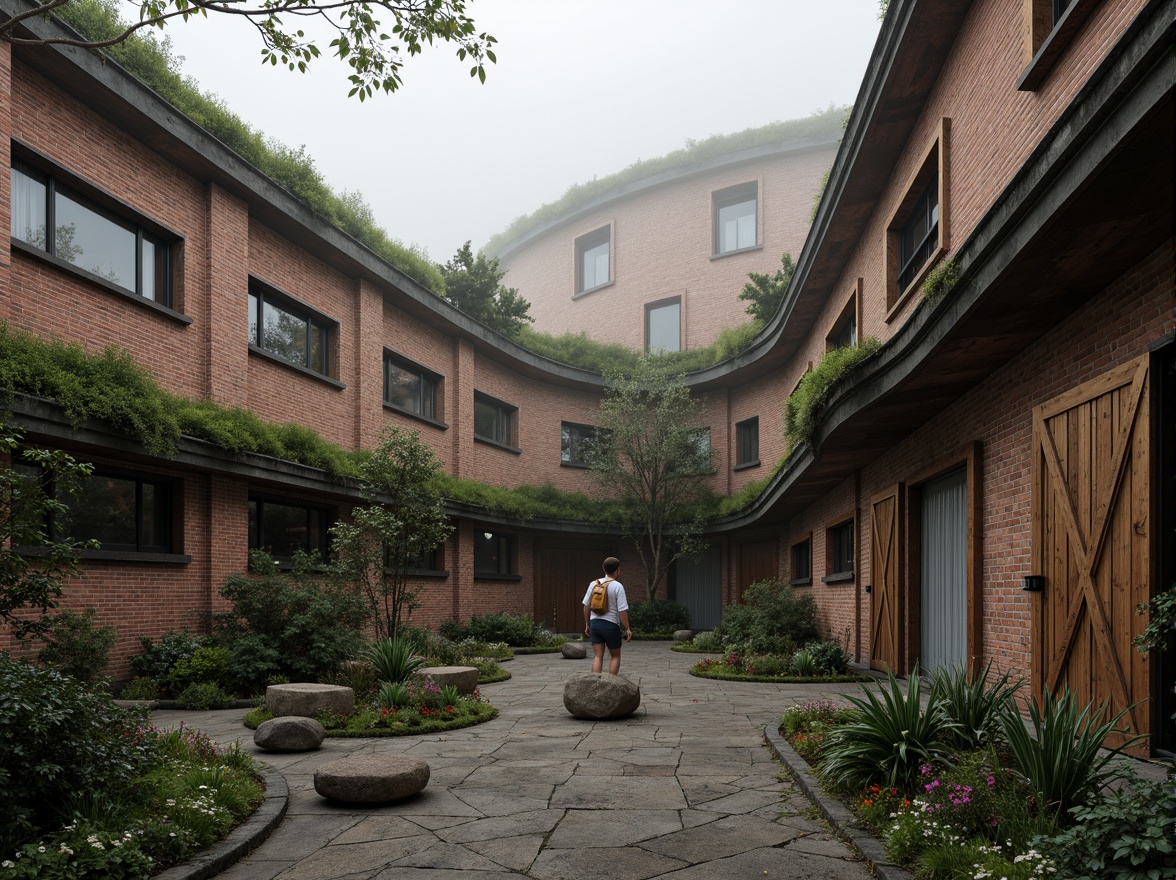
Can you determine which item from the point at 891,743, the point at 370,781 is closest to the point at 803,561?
the point at 891,743

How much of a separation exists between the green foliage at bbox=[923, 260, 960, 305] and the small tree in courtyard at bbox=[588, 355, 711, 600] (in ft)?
59.7

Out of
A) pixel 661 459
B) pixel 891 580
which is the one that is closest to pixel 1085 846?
pixel 891 580

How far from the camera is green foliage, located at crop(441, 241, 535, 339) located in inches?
1156

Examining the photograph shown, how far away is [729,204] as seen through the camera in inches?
1314

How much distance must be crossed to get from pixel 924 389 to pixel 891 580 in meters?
4.30

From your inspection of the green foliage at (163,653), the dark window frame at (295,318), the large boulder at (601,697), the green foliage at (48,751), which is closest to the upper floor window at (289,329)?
the dark window frame at (295,318)

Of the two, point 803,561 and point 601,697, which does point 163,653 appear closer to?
point 601,697

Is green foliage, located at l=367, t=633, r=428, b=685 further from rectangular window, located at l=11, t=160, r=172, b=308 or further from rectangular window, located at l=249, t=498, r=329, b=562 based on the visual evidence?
rectangular window, located at l=11, t=160, r=172, b=308

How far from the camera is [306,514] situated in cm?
1716

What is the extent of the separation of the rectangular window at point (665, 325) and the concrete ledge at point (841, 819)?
26.0 metres

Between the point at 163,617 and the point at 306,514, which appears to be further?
the point at 306,514

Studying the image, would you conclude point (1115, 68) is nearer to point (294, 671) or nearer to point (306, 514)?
point (294, 671)

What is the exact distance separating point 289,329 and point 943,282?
42.6ft

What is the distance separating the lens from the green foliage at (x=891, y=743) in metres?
5.76
